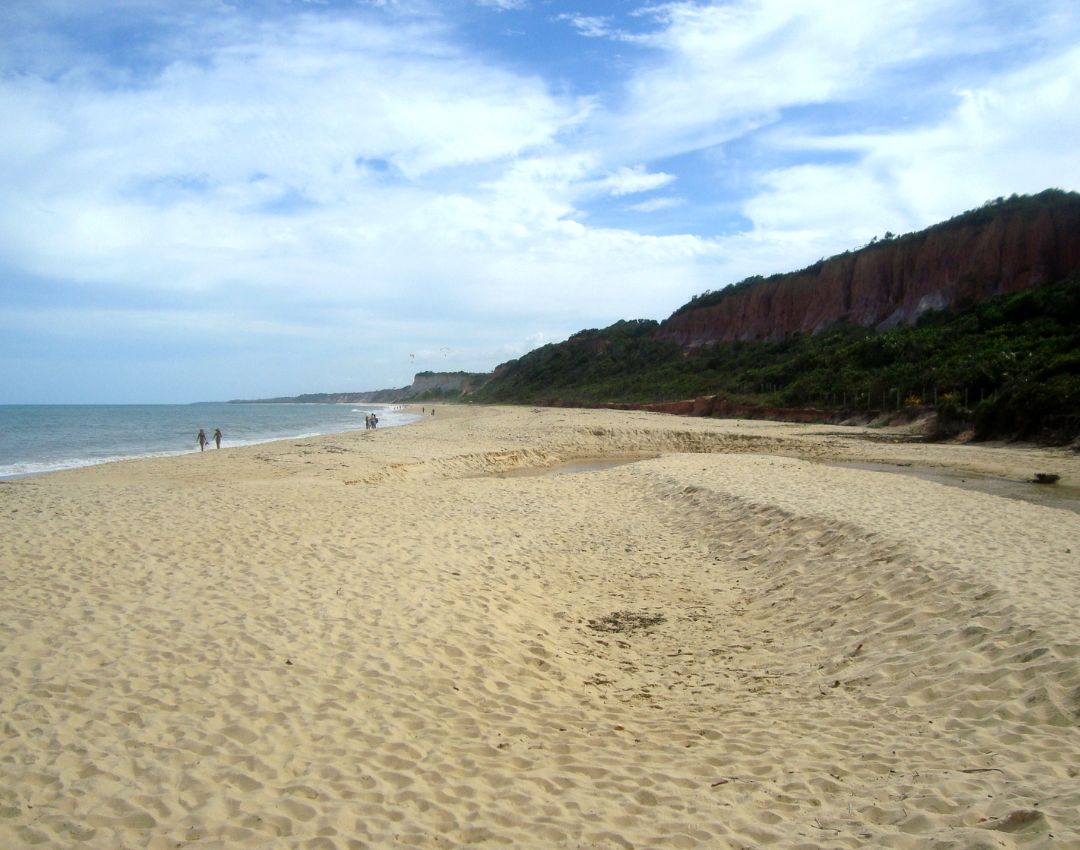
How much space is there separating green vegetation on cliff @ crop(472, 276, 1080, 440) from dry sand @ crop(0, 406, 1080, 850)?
13.7 meters

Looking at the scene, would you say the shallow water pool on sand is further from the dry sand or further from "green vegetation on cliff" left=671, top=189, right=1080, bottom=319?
"green vegetation on cliff" left=671, top=189, right=1080, bottom=319

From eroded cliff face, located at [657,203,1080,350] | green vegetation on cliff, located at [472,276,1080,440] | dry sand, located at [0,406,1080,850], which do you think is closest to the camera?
dry sand, located at [0,406,1080,850]

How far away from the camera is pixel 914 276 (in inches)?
1897

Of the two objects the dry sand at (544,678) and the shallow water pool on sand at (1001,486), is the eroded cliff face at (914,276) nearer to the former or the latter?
the shallow water pool on sand at (1001,486)

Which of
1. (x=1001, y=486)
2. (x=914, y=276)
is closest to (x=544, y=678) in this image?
(x=1001, y=486)

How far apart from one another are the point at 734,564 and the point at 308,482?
37.8 feet

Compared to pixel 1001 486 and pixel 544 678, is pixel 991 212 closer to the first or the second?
pixel 1001 486

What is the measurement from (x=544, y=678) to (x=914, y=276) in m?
51.2

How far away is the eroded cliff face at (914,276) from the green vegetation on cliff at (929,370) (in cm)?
229

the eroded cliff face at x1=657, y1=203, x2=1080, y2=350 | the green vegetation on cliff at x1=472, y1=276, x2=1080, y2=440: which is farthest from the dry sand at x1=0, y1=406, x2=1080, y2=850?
the eroded cliff face at x1=657, y1=203, x2=1080, y2=350

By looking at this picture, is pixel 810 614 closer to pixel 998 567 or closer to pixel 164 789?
pixel 998 567

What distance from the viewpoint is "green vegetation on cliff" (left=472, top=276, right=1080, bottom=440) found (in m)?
23.1

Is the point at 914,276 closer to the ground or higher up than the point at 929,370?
higher up


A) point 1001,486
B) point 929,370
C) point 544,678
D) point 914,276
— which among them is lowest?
point 544,678
